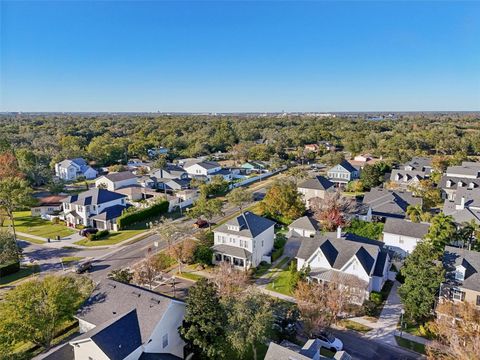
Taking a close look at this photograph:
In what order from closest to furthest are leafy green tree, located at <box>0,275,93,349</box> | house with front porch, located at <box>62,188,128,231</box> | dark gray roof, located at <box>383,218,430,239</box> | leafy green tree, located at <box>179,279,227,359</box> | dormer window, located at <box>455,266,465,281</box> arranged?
leafy green tree, located at <box>179,279,227,359</box> → leafy green tree, located at <box>0,275,93,349</box> → dormer window, located at <box>455,266,465,281</box> → dark gray roof, located at <box>383,218,430,239</box> → house with front porch, located at <box>62,188,128,231</box>

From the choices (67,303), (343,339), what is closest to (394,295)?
(343,339)

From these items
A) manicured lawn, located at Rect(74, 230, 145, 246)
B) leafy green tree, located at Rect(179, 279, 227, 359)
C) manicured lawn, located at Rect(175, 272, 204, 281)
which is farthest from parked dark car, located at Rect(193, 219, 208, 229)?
leafy green tree, located at Rect(179, 279, 227, 359)

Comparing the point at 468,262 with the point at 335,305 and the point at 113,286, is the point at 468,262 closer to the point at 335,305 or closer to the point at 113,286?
the point at 335,305

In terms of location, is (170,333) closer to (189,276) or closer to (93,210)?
(189,276)

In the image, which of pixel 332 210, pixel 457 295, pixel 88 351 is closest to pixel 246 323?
pixel 88 351

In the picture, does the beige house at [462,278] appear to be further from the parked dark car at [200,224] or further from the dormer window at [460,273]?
the parked dark car at [200,224]

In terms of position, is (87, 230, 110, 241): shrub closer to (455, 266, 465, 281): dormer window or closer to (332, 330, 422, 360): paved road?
(332, 330, 422, 360): paved road

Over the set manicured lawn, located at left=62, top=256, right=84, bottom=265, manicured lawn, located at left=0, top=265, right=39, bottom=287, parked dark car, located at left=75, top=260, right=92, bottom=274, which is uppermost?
parked dark car, located at left=75, top=260, right=92, bottom=274
